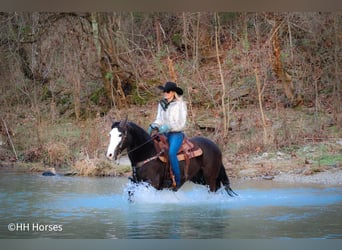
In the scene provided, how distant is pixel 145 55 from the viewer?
405 inches

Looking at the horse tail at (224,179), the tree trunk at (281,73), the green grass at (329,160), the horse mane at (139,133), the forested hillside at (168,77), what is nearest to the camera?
the horse mane at (139,133)

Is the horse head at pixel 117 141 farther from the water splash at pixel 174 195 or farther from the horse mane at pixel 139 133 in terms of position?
the water splash at pixel 174 195

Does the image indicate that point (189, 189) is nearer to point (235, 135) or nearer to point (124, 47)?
point (235, 135)

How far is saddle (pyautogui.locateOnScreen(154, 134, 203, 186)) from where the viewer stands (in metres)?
7.99

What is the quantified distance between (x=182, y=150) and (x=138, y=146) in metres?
0.51

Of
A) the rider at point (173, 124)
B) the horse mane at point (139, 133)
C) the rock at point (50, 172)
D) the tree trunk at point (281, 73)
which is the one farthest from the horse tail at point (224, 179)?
the rock at point (50, 172)

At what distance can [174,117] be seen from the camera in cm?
809

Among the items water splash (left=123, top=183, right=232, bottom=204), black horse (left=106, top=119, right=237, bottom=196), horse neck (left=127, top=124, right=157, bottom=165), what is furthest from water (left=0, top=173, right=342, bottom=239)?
horse neck (left=127, top=124, right=157, bottom=165)

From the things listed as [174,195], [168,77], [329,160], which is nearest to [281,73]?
[329,160]

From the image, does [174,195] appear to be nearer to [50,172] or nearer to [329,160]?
[50,172]

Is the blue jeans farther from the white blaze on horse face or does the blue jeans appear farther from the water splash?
the white blaze on horse face

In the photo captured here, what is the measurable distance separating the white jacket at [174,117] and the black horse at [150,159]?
0.90 ft

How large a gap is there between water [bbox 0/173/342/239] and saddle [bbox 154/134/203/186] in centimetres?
36

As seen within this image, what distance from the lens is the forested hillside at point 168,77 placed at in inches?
394
